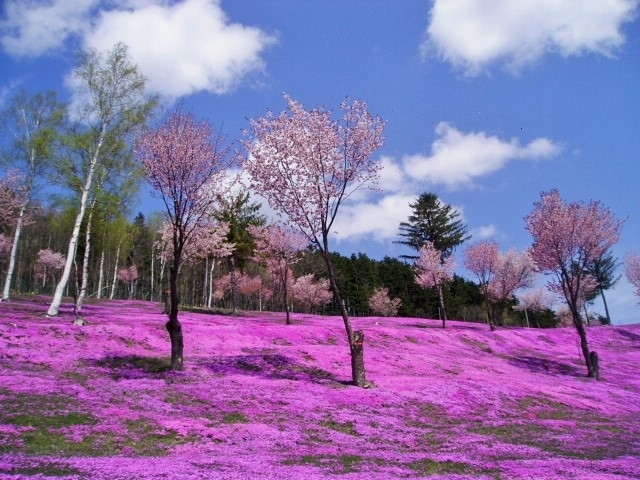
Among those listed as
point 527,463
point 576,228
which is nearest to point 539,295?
point 576,228

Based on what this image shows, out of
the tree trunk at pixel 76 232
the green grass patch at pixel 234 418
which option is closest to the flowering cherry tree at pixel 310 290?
the tree trunk at pixel 76 232

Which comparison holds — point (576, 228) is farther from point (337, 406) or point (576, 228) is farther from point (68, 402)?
point (68, 402)

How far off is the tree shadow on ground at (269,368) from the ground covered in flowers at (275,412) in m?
0.12

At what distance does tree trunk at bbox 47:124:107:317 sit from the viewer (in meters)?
30.8

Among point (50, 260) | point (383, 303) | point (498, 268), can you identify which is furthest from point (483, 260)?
point (50, 260)

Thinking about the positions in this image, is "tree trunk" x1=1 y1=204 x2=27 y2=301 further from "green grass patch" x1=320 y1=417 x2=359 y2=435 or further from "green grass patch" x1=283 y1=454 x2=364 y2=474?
"green grass patch" x1=283 y1=454 x2=364 y2=474

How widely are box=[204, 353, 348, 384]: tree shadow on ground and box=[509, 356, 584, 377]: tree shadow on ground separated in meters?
20.5

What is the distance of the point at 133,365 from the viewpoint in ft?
74.4

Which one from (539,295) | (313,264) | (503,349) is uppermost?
(313,264)

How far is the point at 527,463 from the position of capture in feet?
37.1

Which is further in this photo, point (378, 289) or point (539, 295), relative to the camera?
point (378, 289)

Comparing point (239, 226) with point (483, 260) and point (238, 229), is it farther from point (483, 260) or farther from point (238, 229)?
point (483, 260)

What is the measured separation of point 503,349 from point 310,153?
33090mm

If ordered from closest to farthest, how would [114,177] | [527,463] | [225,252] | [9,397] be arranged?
[527,463] → [9,397] → [114,177] → [225,252]
